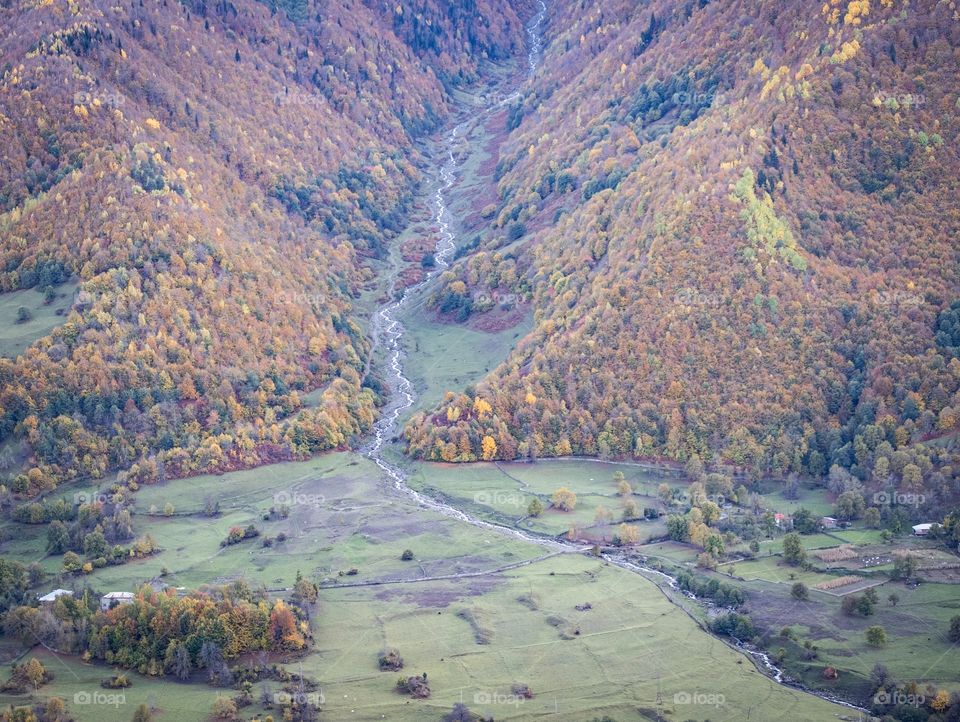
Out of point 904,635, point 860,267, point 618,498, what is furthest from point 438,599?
point 860,267

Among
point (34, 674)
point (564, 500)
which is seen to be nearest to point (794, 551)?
point (564, 500)

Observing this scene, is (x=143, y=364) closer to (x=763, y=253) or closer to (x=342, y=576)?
(x=342, y=576)
